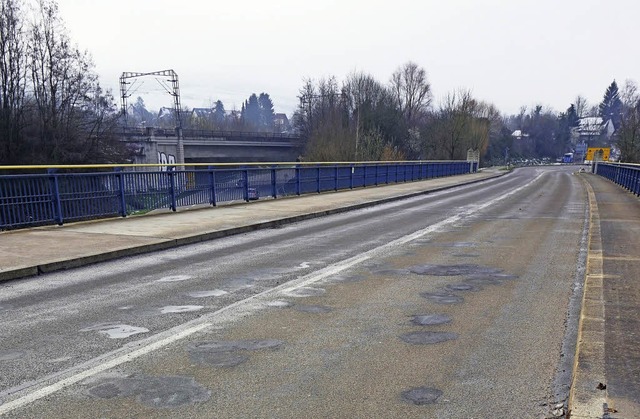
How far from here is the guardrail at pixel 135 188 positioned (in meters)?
11.4

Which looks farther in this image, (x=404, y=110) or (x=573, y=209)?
(x=404, y=110)

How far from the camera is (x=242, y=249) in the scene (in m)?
9.90

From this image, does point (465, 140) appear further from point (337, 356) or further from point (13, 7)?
point (337, 356)

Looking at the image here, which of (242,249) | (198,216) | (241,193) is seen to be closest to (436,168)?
(241,193)

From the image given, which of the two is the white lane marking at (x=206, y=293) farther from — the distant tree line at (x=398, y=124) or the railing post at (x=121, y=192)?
the distant tree line at (x=398, y=124)

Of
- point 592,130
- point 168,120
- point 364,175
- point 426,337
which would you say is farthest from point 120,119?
point 592,130

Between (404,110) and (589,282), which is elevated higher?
(404,110)

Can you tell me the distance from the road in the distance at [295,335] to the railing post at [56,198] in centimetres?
424

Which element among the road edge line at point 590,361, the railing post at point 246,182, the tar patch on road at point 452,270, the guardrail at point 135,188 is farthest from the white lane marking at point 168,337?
the railing post at point 246,182

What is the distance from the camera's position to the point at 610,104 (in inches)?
6570

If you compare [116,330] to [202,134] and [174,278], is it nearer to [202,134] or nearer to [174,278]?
[174,278]

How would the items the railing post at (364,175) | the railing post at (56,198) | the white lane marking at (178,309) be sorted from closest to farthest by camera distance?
the white lane marking at (178,309) < the railing post at (56,198) < the railing post at (364,175)

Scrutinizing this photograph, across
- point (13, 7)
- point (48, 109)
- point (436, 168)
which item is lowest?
point (436, 168)

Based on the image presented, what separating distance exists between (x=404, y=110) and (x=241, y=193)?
73.6 metres
